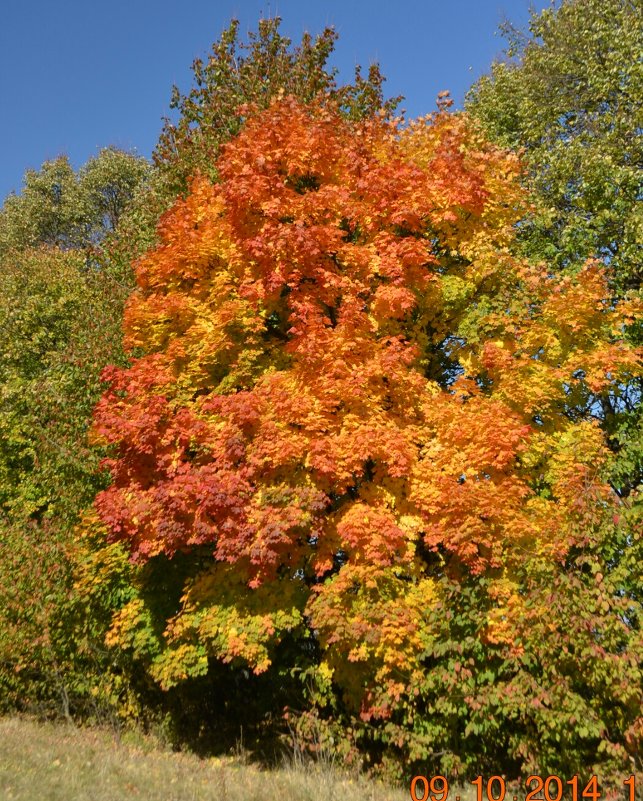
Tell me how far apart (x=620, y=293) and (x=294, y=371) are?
298 inches

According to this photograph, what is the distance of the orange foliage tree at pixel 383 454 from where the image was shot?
10117 mm

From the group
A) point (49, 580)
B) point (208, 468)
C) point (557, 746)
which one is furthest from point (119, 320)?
point (557, 746)

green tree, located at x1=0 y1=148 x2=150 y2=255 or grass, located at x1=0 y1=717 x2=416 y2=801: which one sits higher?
green tree, located at x1=0 y1=148 x2=150 y2=255

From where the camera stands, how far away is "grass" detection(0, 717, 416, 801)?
903 cm

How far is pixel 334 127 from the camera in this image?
16.4 meters

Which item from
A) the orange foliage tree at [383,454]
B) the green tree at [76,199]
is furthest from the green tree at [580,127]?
the green tree at [76,199]

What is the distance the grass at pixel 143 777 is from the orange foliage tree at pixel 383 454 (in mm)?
1465

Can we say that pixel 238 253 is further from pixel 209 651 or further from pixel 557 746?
pixel 557 746
